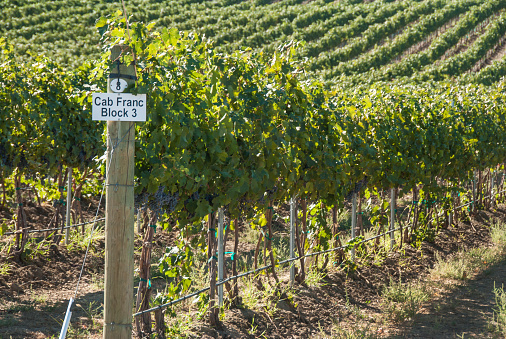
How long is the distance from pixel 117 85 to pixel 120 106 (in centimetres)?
14

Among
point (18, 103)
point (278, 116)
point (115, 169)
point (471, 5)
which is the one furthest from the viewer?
point (471, 5)

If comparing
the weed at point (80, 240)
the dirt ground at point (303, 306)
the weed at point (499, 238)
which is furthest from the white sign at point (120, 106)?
the weed at point (499, 238)

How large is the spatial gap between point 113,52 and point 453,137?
250 inches

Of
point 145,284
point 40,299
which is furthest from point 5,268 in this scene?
point 145,284

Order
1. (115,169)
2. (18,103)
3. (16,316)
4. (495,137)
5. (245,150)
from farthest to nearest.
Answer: (495,137), (18,103), (16,316), (245,150), (115,169)

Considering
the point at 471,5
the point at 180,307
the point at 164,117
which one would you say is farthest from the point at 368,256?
the point at 471,5

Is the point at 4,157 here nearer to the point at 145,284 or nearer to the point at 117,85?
the point at 145,284

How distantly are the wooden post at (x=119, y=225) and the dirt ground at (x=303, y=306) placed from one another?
1449 mm

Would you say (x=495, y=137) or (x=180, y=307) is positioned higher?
(x=495, y=137)

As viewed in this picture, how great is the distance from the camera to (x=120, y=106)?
284 centimetres

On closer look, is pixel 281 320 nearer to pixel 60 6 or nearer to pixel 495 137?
pixel 495 137

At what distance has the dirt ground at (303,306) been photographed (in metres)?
4.67

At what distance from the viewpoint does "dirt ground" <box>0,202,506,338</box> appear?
15.3 ft

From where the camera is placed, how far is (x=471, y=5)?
4103 cm
